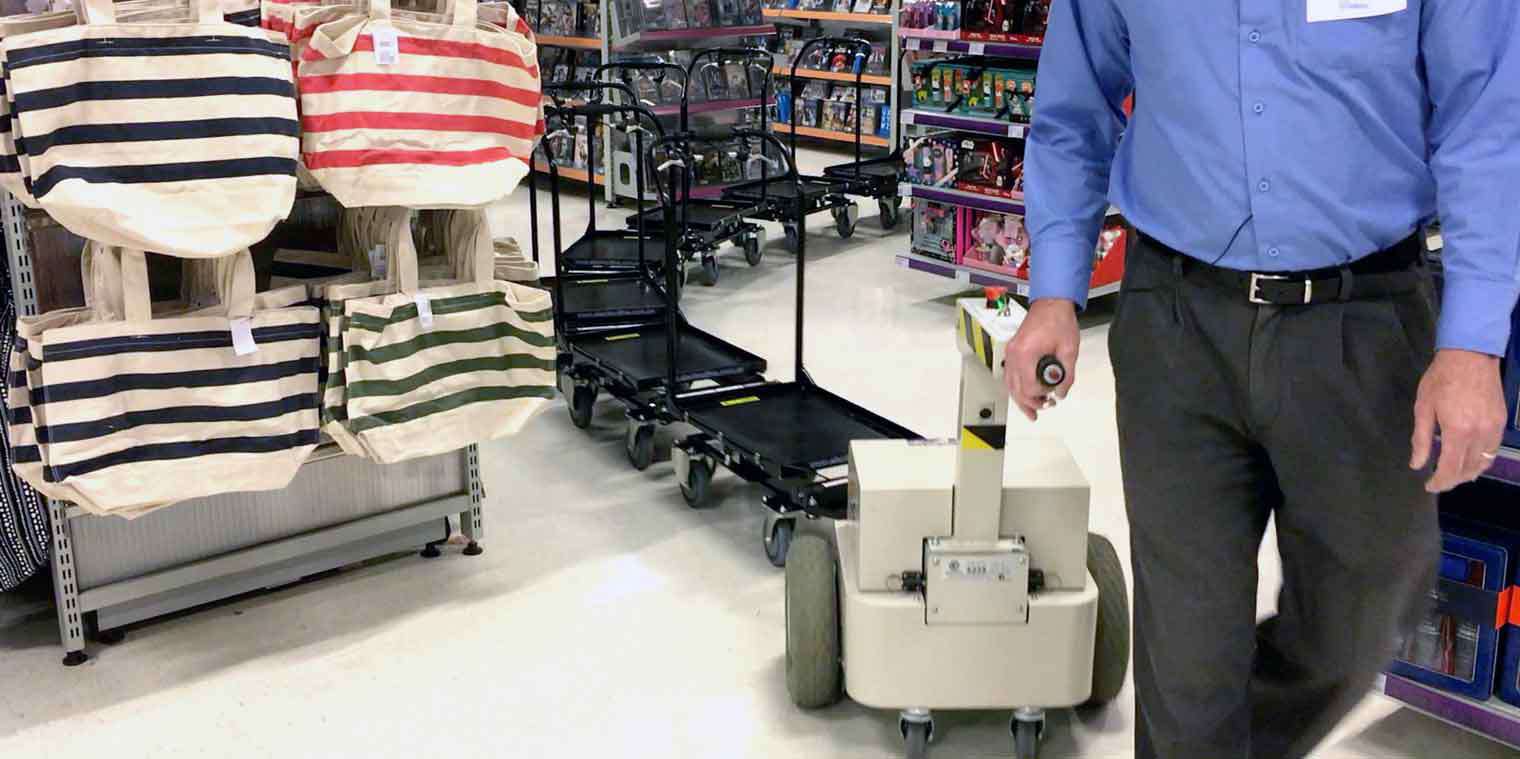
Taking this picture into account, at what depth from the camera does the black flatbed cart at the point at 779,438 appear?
11.5 feet

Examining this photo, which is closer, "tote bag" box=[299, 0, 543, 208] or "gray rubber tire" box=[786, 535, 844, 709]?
"gray rubber tire" box=[786, 535, 844, 709]

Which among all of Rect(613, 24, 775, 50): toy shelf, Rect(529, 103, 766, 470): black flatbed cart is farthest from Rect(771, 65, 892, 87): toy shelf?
Rect(529, 103, 766, 470): black flatbed cart

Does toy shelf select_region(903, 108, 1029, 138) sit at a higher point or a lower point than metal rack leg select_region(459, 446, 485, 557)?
higher

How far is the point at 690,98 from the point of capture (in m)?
8.25

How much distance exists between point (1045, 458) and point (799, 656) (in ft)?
2.11

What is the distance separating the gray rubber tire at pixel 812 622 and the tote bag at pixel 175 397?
1.17m

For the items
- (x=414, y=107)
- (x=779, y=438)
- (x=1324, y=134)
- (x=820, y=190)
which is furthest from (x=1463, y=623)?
(x=820, y=190)

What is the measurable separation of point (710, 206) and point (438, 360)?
394 centimetres

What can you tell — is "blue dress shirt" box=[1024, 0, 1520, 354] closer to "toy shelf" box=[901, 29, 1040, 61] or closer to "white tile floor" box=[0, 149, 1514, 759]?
"white tile floor" box=[0, 149, 1514, 759]

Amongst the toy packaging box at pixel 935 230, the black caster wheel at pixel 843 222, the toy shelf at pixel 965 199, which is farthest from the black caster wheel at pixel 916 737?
the black caster wheel at pixel 843 222

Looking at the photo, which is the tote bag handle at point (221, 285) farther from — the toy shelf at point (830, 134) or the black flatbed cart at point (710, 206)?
the toy shelf at point (830, 134)

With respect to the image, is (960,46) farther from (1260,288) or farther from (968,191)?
(1260,288)

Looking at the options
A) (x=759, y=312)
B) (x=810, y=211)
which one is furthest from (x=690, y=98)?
(x=759, y=312)

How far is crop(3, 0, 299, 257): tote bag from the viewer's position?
2.60 m
